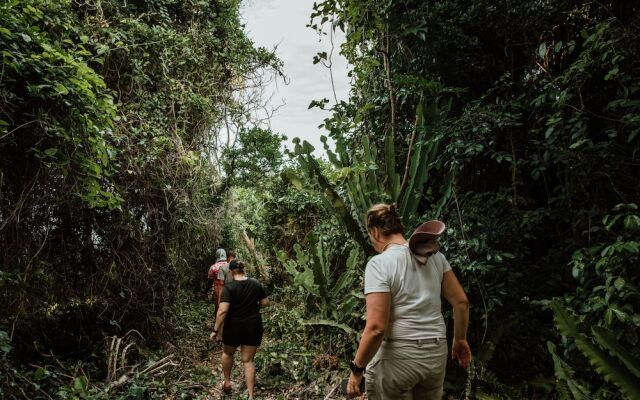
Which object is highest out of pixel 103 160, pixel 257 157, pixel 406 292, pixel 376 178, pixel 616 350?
pixel 257 157

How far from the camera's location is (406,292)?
83.9 inches

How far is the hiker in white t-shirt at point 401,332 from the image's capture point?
206 centimetres

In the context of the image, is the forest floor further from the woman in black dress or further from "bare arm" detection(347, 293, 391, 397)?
"bare arm" detection(347, 293, 391, 397)

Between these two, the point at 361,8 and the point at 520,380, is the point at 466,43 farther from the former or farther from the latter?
the point at 520,380

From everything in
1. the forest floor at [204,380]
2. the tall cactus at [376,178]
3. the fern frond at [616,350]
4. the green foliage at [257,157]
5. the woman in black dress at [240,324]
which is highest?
the green foliage at [257,157]

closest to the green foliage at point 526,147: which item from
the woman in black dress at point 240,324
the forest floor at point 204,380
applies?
the forest floor at point 204,380

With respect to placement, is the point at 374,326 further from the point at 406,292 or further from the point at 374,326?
the point at 406,292

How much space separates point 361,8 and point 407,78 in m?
1.00

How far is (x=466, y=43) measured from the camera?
15.2ft

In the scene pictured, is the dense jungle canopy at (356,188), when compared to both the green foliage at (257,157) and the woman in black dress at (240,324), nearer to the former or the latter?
the woman in black dress at (240,324)

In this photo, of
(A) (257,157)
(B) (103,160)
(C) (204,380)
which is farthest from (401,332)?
(A) (257,157)

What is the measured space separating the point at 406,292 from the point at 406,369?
0.41 metres

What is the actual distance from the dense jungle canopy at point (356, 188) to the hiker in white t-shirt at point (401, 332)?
109 centimetres

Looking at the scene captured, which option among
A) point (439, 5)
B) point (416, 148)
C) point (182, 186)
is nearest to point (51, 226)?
point (182, 186)
